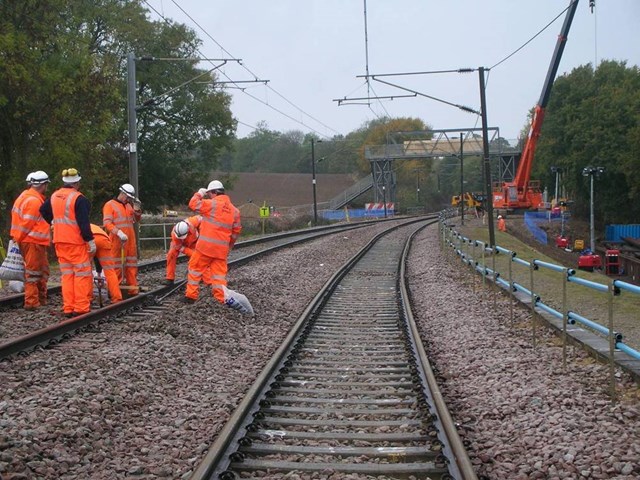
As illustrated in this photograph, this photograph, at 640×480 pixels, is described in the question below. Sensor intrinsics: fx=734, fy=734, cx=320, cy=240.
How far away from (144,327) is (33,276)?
230cm

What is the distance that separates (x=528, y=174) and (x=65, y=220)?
42083 millimetres

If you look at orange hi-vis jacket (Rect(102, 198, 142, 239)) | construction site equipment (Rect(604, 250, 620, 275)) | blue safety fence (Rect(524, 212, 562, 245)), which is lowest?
construction site equipment (Rect(604, 250, 620, 275))

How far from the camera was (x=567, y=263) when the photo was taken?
36.8m

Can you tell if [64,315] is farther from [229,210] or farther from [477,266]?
[477,266]

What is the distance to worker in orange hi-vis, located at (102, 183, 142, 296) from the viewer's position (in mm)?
11094

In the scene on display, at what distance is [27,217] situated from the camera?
1009 cm

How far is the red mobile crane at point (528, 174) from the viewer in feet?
129

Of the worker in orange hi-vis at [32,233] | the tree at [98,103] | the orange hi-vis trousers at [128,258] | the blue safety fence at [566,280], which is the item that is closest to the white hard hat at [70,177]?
the worker in orange hi-vis at [32,233]

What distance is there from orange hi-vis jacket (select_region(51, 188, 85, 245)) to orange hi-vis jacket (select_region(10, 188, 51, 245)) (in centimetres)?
90

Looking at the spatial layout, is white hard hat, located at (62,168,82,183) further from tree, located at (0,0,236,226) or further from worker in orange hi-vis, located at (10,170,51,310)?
tree, located at (0,0,236,226)

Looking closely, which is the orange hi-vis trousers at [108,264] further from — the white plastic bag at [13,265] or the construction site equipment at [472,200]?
the construction site equipment at [472,200]

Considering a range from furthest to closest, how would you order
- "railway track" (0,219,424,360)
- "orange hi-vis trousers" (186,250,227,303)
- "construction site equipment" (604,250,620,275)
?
"construction site equipment" (604,250,620,275), "orange hi-vis trousers" (186,250,227,303), "railway track" (0,219,424,360)

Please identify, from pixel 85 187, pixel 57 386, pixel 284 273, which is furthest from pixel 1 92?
pixel 57 386

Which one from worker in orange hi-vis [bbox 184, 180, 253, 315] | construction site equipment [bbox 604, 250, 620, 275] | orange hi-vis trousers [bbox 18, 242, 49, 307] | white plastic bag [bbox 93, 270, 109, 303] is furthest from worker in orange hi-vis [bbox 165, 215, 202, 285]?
construction site equipment [bbox 604, 250, 620, 275]
